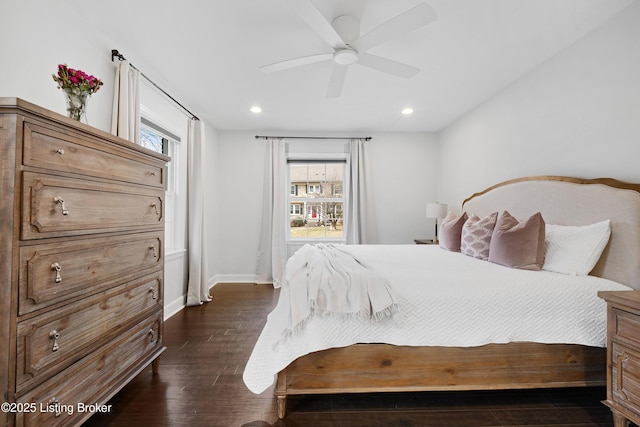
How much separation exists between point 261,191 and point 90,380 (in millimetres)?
3478

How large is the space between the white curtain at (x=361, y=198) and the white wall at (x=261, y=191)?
16cm

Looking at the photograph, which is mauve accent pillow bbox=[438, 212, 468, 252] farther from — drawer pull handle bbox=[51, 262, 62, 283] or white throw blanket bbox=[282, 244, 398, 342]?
drawer pull handle bbox=[51, 262, 62, 283]

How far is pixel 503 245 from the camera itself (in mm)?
2125

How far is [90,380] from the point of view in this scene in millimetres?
1364

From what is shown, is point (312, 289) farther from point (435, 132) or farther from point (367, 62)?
point (435, 132)

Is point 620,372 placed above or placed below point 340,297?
below

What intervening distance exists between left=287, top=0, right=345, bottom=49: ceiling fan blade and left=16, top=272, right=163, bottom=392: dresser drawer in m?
1.85

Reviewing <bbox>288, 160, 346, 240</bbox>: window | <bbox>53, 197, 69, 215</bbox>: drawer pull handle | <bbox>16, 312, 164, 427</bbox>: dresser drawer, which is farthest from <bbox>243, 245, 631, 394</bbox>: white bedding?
<bbox>288, 160, 346, 240</bbox>: window

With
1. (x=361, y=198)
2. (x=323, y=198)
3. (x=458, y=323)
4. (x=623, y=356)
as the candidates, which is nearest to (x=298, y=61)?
(x=458, y=323)

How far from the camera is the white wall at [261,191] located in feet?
15.1

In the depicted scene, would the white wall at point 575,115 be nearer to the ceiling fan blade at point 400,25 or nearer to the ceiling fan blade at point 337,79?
the ceiling fan blade at point 400,25

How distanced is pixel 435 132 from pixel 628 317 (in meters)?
3.90

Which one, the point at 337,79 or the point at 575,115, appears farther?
the point at 337,79

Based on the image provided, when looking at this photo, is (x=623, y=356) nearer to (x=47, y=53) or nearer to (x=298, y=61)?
(x=298, y=61)
